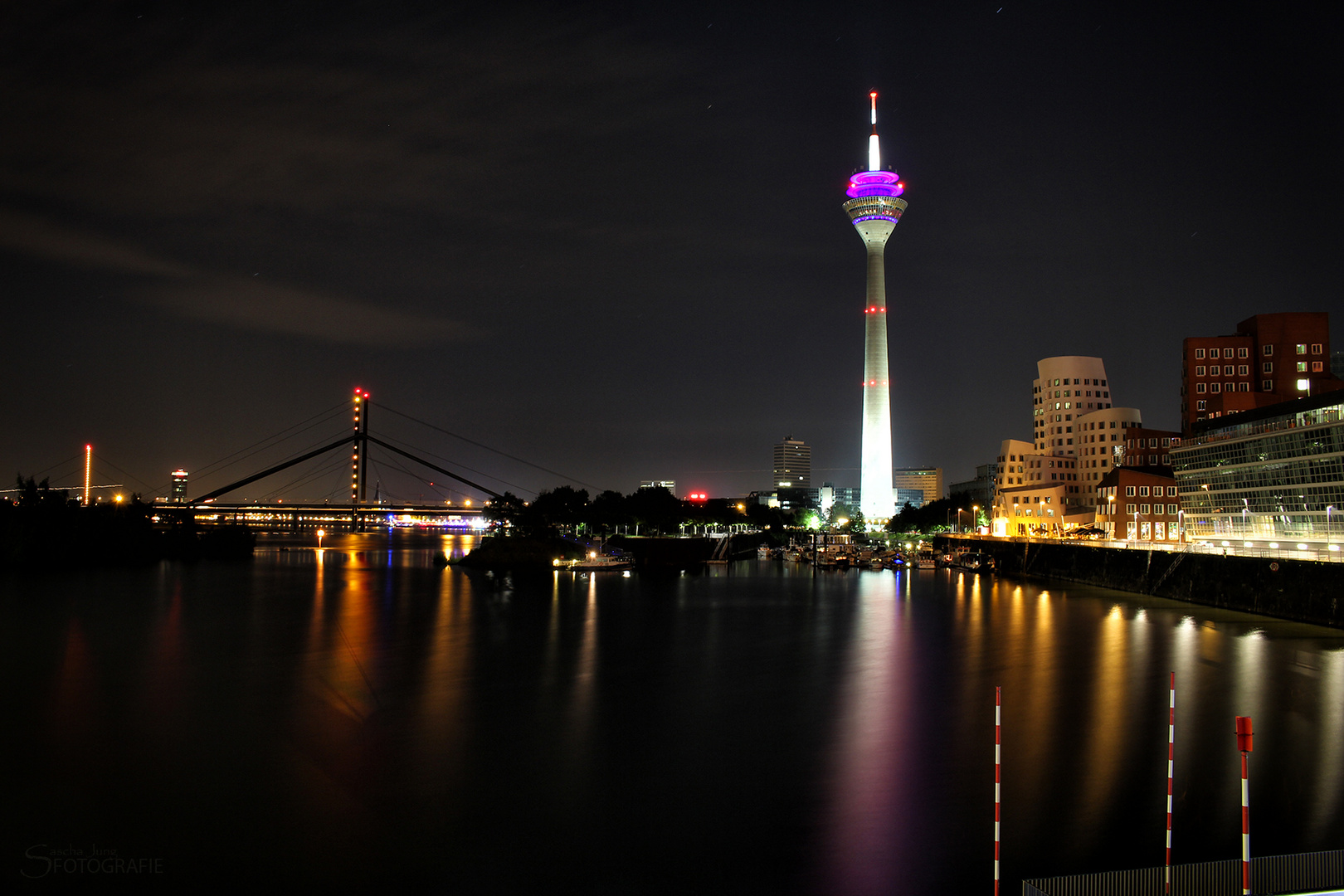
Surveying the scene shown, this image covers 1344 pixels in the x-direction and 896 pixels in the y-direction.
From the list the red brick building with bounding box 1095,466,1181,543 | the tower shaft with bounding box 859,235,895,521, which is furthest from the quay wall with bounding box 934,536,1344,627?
the tower shaft with bounding box 859,235,895,521

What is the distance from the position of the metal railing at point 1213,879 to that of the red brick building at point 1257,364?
57941mm

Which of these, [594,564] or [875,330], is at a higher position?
[875,330]

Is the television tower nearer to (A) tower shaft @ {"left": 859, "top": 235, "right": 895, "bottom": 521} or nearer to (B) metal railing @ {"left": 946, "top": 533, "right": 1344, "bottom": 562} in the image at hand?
(A) tower shaft @ {"left": 859, "top": 235, "right": 895, "bottom": 521}

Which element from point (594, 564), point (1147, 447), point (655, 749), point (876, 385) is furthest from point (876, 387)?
point (655, 749)

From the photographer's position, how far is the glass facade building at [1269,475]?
33.1 meters

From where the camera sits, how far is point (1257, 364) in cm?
6281

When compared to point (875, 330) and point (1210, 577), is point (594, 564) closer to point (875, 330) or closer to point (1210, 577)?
point (1210, 577)

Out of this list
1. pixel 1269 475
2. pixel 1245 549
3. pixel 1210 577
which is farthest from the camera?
pixel 1269 475

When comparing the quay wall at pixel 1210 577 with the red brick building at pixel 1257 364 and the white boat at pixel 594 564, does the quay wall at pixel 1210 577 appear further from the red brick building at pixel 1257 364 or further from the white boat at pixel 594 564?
the white boat at pixel 594 564

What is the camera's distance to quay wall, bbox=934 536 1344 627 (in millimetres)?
25562

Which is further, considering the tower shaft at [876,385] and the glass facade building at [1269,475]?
the tower shaft at [876,385]

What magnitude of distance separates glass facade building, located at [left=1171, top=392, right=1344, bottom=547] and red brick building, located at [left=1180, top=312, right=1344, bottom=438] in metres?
16.4

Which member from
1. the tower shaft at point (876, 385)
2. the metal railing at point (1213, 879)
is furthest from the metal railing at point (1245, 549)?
the tower shaft at point (876, 385)

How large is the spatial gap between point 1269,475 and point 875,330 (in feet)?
238
